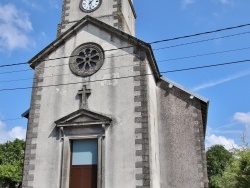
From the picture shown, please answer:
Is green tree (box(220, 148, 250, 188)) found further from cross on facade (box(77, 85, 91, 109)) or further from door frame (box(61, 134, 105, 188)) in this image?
cross on facade (box(77, 85, 91, 109))

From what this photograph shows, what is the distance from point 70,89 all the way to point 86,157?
323 cm

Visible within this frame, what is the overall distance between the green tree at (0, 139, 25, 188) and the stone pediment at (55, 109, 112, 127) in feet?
94.0

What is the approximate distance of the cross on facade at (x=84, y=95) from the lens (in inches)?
543

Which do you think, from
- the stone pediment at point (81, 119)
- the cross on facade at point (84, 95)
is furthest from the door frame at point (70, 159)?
the cross on facade at point (84, 95)

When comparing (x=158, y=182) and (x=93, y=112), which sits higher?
(x=93, y=112)

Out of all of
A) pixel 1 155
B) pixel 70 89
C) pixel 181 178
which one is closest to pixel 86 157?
pixel 70 89

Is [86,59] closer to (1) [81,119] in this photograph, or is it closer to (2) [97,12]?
(1) [81,119]

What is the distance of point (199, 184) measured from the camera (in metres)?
13.7

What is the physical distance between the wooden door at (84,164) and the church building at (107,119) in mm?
41

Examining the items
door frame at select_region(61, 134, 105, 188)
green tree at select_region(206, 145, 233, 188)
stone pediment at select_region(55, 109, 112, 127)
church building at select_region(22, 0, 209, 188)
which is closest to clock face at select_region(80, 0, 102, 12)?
church building at select_region(22, 0, 209, 188)

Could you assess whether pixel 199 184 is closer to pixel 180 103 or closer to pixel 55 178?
pixel 180 103

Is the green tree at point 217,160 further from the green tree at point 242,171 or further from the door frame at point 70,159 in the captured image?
the door frame at point 70,159

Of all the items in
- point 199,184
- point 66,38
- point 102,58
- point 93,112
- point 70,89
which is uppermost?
point 66,38

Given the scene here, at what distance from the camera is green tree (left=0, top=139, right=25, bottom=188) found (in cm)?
3847
